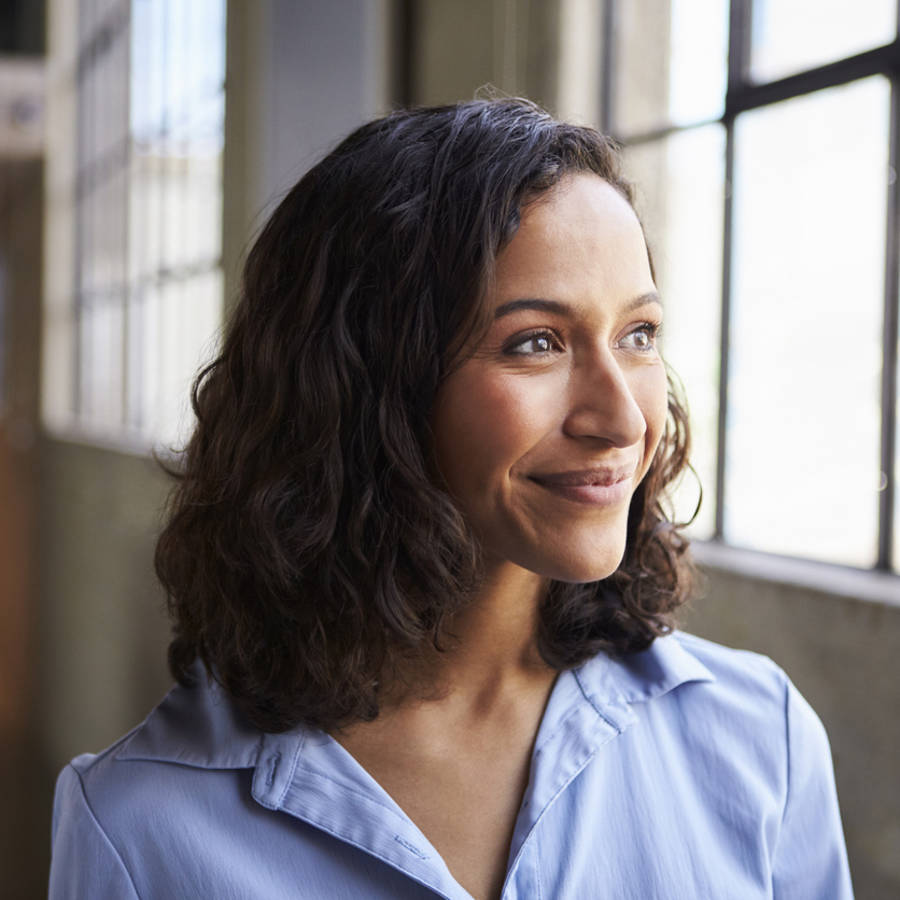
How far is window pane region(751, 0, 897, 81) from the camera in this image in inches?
81.3

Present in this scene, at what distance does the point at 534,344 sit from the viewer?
0.95 m

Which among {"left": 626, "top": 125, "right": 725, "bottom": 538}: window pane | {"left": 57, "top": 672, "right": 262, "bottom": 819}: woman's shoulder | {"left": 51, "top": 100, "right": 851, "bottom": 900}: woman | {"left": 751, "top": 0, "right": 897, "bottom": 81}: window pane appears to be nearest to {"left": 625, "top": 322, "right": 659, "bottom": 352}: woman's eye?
{"left": 51, "top": 100, "right": 851, "bottom": 900}: woman

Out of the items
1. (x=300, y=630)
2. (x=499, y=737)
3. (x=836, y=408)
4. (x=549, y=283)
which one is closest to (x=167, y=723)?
(x=300, y=630)

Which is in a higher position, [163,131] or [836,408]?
[163,131]

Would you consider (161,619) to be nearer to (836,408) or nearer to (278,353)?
(836,408)

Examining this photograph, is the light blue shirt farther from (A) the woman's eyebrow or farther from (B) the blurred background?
(B) the blurred background

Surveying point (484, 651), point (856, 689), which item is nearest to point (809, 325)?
point (856, 689)

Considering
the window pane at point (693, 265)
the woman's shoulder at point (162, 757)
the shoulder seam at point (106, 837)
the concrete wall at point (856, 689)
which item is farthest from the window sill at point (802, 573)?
the shoulder seam at point (106, 837)

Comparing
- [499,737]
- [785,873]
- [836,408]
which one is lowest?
[785,873]

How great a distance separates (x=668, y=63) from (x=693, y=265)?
20.6 inches

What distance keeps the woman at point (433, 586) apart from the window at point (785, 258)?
105cm

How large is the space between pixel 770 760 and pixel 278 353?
0.60m

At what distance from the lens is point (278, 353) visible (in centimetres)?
102

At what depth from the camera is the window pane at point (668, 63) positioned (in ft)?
8.21
